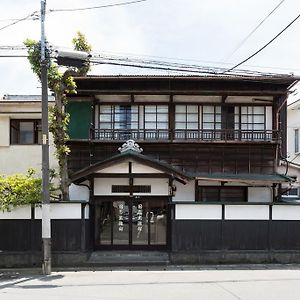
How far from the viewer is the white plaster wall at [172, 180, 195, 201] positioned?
20.7 m

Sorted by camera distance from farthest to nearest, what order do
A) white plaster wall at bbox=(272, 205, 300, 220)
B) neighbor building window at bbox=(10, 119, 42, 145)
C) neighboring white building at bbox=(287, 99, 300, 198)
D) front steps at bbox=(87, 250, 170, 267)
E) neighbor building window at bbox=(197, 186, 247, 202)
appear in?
neighboring white building at bbox=(287, 99, 300, 198)
neighbor building window at bbox=(10, 119, 42, 145)
neighbor building window at bbox=(197, 186, 247, 202)
white plaster wall at bbox=(272, 205, 300, 220)
front steps at bbox=(87, 250, 170, 267)

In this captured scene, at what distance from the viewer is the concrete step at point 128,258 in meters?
17.4

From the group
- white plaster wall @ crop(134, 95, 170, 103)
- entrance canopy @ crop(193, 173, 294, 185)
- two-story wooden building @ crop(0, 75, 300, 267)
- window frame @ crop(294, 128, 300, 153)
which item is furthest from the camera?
window frame @ crop(294, 128, 300, 153)

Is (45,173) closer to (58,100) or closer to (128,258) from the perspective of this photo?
(58,100)

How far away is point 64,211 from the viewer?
17.2 m

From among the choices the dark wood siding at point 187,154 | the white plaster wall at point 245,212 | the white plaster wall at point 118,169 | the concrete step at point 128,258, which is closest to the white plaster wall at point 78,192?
the dark wood siding at point 187,154

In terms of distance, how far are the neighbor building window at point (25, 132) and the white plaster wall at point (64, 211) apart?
7.25 m

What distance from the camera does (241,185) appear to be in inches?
828

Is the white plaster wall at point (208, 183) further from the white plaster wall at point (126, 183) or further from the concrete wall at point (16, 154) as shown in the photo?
the concrete wall at point (16, 154)

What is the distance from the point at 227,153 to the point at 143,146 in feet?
12.9

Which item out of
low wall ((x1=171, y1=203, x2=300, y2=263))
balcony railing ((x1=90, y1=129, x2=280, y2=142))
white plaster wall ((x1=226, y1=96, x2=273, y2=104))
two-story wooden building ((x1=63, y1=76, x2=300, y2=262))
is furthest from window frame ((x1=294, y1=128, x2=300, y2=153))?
low wall ((x1=171, y1=203, x2=300, y2=263))

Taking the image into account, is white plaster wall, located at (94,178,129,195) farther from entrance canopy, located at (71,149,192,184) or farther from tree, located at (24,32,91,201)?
tree, located at (24,32,91,201)

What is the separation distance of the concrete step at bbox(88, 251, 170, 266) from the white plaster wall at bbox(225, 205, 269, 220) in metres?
3.10

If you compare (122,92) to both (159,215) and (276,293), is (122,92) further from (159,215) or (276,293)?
(276,293)
